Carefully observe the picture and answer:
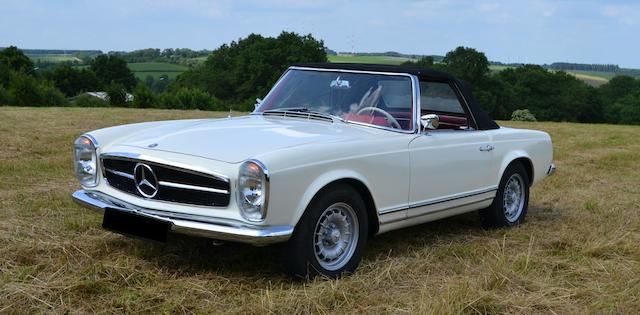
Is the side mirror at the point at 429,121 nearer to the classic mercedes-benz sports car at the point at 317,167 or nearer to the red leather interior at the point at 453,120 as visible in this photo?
the classic mercedes-benz sports car at the point at 317,167

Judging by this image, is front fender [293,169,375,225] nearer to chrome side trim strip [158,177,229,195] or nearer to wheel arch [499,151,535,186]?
chrome side trim strip [158,177,229,195]

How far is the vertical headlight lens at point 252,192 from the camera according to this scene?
140 inches

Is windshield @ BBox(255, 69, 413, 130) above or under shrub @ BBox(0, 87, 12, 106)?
above

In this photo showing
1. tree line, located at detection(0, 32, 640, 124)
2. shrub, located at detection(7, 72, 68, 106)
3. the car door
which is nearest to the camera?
the car door

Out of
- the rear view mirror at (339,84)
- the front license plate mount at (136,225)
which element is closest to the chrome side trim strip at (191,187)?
the front license plate mount at (136,225)

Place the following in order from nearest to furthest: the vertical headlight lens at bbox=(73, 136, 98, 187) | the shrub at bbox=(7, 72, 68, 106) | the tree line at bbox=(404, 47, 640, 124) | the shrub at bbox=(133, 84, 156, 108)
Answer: the vertical headlight lens at bbox=(73, 136, 98, 187) < the shrub at bbox=(7, 72, 68, 106) < the shrub at bbox=(133, 84, 156, 108) < the tree line at bbox=(404, 47, 640, 124)

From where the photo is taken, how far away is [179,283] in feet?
12.4

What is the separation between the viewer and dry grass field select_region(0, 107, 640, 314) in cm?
351

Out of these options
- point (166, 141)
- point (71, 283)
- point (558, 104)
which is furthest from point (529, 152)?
point (558, 104)

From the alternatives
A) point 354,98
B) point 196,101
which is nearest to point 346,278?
point 354,98

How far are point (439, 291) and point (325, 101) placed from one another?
186cm

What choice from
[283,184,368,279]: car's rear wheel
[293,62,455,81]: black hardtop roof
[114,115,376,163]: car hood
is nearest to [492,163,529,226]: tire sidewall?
[293,62,455,81]: black hardtop roof

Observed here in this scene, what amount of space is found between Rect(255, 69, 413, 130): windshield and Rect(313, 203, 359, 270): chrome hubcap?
0.92 m

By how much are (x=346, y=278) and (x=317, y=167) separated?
2.45 ft
